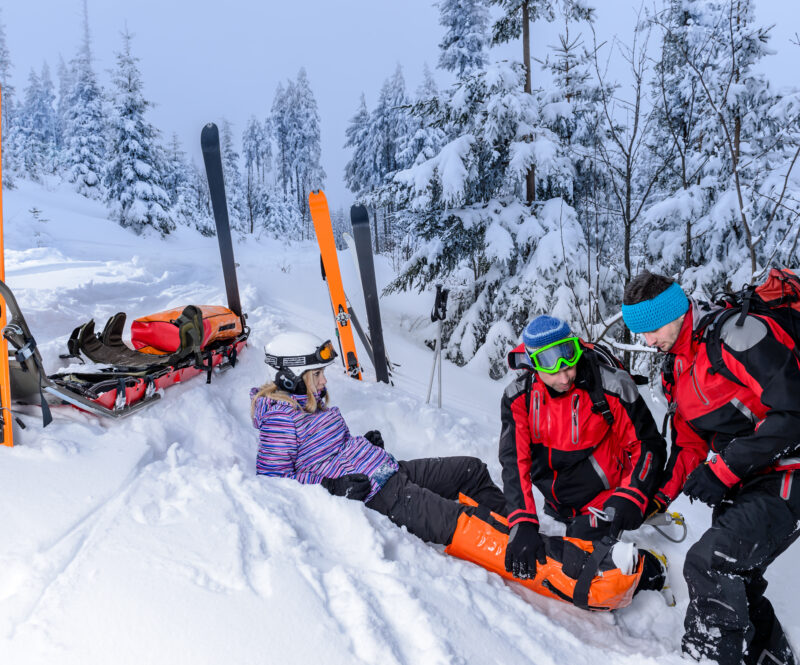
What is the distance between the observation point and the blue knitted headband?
7.06 feet

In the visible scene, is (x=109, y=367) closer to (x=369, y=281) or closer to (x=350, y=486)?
(x=350, y=486)

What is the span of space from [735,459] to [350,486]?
1.83 metres

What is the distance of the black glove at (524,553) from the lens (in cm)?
232

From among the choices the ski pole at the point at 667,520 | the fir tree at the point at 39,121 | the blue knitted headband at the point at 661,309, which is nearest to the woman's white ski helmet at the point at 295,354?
the blue knitted headband at the point at 661,309

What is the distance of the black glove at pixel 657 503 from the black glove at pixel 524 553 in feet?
2.04

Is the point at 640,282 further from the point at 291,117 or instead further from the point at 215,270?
the point at 291,117

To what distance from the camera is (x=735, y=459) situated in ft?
6.31

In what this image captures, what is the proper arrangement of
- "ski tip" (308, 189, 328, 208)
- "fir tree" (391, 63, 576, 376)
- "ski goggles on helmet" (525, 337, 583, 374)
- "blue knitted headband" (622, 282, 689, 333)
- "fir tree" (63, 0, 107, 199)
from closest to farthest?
"blue knitted headband" (622, 282, 689, 333) → "ski goggles on helmet" (525, 337, 583, 374) → "ski tip" (308, 189, 328, 208) → "fir tree" (391, 63, 576, 376) → "fir tree" (63, 0, 107, 199)

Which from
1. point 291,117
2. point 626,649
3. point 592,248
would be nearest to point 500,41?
point 592,248

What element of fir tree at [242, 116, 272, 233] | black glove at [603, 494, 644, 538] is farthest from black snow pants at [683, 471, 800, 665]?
fir tree at [242, 116, 272, 233]

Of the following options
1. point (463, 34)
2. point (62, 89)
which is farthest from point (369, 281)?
point (62, 89)

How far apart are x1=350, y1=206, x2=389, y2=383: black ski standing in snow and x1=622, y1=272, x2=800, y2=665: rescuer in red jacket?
399cm

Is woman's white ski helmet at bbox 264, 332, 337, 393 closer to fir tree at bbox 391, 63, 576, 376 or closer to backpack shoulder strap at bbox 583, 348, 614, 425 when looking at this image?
backpack shoulder strap at bbox 583, 348, 614, 425

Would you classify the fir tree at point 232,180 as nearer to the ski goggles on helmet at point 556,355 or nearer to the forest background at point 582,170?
the forest background at point 582,170
